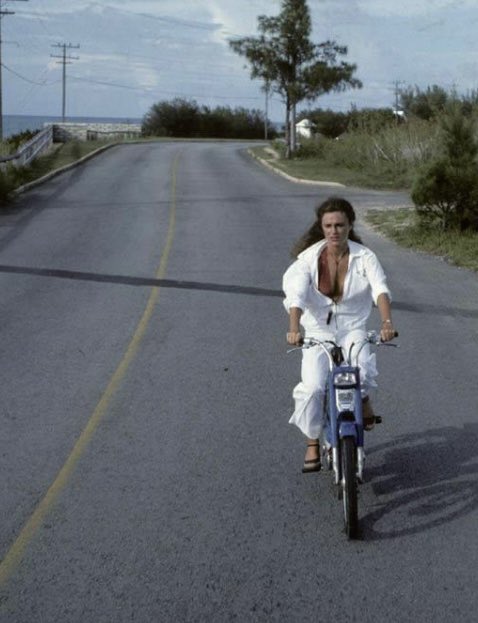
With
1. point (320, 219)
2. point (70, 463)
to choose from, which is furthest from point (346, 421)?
point (70, 463)

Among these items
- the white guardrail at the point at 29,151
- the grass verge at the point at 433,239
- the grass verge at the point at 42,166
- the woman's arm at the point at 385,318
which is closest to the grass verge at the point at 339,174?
the grass verge at the point at 42,166

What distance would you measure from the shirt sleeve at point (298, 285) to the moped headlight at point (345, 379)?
0.57 m

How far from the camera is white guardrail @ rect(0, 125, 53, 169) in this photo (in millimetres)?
36469

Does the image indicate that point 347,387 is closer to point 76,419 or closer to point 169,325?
point 76,419

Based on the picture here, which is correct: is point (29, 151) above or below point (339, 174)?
above

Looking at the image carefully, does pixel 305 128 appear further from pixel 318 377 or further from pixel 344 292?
pixel 318 377

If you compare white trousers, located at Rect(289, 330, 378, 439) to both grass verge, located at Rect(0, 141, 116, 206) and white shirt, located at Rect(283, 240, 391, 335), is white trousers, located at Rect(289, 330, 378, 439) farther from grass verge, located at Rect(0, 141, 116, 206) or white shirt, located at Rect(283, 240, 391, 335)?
grass verge, located at Rect(0, 141, 116, 206)

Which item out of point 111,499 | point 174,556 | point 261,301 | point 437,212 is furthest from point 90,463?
point 437,212

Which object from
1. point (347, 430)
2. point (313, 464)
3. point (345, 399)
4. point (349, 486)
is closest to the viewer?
point (349, 486)

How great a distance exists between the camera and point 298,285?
6.89 m

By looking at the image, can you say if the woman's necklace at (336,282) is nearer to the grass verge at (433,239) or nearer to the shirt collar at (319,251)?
the shirt collar at (319,251)

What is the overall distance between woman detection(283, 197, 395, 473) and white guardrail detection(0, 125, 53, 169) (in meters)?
28.6

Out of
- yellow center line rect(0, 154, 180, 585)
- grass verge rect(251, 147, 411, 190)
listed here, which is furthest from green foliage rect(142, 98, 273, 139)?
yellow center line rect(0, 154, 180, 585)

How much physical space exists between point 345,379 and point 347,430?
0.33 meters
